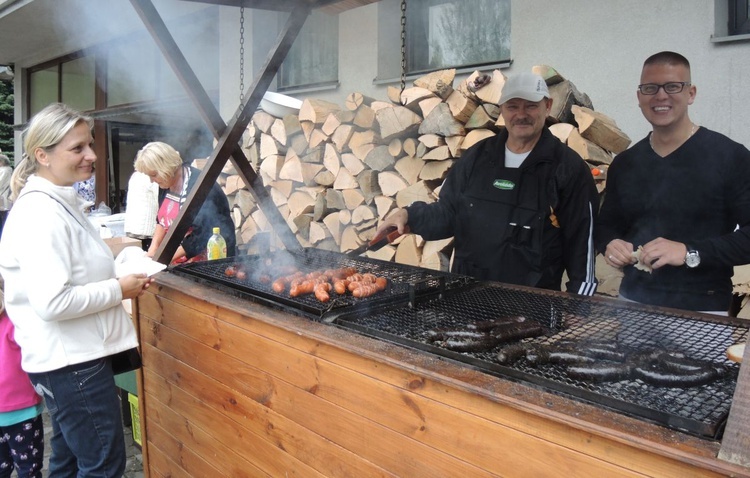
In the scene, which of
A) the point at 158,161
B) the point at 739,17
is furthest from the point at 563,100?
the point at 158,161

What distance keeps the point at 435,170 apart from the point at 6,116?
19874 mm

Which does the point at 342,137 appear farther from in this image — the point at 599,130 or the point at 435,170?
the point at 599,130

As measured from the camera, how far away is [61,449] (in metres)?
2.82

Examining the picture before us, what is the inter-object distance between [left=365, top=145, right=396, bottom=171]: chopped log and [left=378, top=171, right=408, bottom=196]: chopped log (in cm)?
8

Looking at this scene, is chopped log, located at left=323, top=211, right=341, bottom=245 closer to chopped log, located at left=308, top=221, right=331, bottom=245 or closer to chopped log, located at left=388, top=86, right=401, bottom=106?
chopped log, located at left=308, top=221, right=331, bottom=245

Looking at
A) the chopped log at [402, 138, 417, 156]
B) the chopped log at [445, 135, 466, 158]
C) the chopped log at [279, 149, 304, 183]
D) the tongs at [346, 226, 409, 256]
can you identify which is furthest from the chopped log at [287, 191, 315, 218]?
the tongs at [346, 226, 409, 256]

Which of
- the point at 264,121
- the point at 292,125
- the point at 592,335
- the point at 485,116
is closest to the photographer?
the point at 592,335

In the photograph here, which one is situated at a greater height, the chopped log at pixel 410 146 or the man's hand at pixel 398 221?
the chopped log at pixel 410 146

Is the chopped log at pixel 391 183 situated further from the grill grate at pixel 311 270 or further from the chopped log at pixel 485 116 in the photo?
the grill grate at pixel 311 270

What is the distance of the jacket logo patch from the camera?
126 inches

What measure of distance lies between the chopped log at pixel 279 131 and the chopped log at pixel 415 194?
200 cm

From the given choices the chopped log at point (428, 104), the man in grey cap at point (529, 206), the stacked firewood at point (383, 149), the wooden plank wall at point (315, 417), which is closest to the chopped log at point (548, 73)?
the stacked firewood at point (383, 149)

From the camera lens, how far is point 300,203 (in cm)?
647

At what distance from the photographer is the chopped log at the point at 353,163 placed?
227 inches
